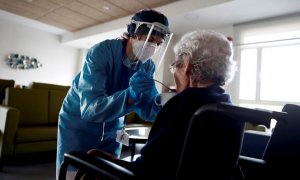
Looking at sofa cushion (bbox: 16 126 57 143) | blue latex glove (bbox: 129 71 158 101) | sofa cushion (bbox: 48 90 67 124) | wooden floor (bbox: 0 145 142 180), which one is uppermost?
blue latex glove (bbox: 129 71 158 101)

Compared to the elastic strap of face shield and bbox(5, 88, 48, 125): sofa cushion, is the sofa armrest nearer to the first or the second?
bbox(5, 88, 48, 125): sofa cushion

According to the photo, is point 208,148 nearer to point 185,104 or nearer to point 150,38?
point 185,104

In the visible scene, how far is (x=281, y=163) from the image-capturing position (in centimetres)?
88

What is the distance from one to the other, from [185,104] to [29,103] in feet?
8.93

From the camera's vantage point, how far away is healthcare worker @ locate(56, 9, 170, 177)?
88 cm

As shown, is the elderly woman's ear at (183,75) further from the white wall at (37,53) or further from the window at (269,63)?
the white wall at (37,53)

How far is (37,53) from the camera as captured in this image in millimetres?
6246

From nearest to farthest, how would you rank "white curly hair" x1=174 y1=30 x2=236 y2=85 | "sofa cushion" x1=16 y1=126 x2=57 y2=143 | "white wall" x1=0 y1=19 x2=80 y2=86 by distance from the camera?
"white curly hair" x1=174 y1=30 x2=236 y2=85 → "sofa cushion" x1=16 y1=126 x2=57 y2=143 → "white wall" x1=0 y1=19 x2=80 y2=86

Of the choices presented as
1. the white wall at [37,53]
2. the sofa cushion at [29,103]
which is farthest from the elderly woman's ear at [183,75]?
the white wall at [37,53]

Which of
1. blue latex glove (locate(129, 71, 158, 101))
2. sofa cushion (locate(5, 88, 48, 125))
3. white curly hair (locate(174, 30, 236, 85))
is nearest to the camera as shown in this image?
white curly hair (locate(174, 30, 236, 85))

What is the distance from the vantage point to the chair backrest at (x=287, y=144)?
2.82 feet

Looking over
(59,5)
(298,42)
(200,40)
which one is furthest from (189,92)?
(59,5)

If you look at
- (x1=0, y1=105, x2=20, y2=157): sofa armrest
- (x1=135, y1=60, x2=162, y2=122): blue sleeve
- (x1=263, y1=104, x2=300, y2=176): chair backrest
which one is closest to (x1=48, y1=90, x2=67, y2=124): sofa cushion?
(x1=0, y1=105, x2=20, y2=157): sofa armrest

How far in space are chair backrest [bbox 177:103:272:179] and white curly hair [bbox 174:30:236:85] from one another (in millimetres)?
173
